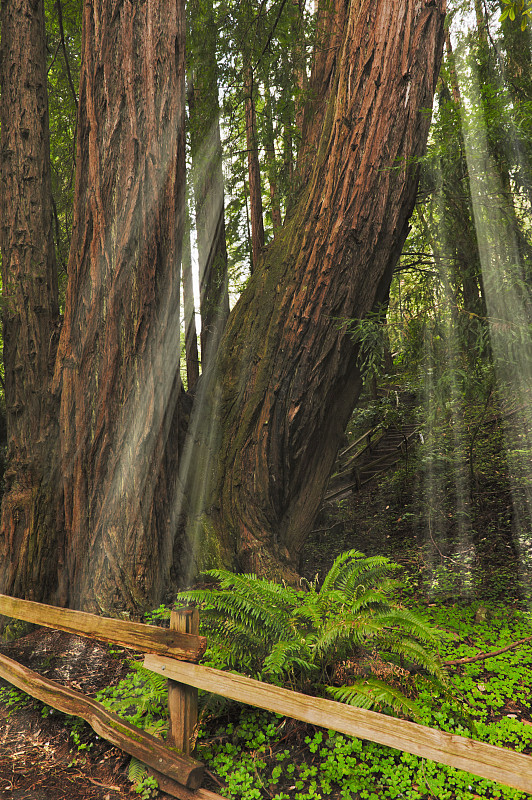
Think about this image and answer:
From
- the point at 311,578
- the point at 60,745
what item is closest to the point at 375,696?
the point at 60,745

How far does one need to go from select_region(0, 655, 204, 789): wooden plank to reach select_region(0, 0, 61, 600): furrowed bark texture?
1.29 meters

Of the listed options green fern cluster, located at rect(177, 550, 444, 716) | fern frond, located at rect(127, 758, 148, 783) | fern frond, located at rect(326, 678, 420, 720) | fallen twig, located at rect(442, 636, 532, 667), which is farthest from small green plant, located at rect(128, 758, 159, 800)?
fallen twig, located at rect(442, 636, 532, 667)

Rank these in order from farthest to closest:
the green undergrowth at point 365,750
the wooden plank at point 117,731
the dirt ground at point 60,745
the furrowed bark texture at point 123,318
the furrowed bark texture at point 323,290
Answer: the furrowed bark texture at point 123,318
the furrowed bark texture at point 323,290
the dirt ground at point 60,745
the wooden plank at point 117,731
the green undergrowth at point 365,750

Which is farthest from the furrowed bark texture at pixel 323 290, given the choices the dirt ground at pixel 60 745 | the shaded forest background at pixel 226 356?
the dirt ground at pixel 60 745

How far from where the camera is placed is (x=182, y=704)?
266 centimetres

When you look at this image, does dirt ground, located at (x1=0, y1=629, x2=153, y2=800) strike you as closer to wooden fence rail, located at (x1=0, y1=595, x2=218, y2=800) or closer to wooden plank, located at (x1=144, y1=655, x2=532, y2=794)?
wooden fence rail, located at (x1=0, y1=595, x2=218, y2=800)

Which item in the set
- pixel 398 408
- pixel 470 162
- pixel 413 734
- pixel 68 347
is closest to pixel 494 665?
pixel 413 734

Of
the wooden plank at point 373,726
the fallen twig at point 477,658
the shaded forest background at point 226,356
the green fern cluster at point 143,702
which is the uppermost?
the shaded forest background at point 226,356

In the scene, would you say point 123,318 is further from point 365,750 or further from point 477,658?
point 477,658

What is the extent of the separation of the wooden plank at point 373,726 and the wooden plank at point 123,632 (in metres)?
0.07

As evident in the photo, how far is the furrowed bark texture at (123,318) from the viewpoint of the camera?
4.21 m

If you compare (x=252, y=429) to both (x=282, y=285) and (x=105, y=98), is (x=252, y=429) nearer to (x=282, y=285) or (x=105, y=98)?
(x=282, y=285)

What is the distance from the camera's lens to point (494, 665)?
129 inches

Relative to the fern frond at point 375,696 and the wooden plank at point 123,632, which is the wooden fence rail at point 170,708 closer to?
the wooden plank at point 123,632
